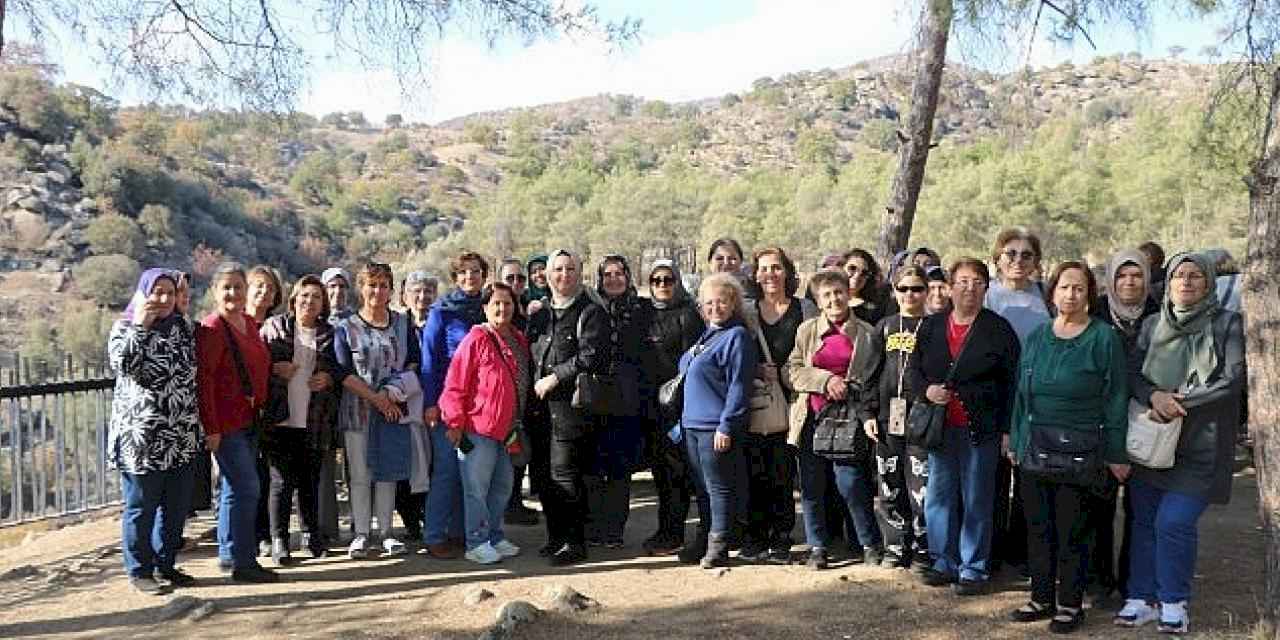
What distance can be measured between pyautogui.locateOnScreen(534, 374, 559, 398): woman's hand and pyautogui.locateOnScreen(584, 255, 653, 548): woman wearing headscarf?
0.31 metres

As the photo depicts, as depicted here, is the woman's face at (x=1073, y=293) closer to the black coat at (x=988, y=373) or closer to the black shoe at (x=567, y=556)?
the black coat at (x=988, y=373)

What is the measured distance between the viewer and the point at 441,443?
20.0 feet

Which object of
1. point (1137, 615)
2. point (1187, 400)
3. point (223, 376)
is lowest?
point (1137, 615)

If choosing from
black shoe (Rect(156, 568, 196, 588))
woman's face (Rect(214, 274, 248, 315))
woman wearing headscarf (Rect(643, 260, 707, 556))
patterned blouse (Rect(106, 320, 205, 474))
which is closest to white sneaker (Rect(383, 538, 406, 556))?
black shoe (Rect(156, 568, 196, 588))

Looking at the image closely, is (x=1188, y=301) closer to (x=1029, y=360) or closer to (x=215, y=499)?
(x=1029, y=360)

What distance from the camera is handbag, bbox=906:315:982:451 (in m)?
5.10

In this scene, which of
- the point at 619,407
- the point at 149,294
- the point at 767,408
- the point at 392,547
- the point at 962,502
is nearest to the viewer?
the point at 149,294

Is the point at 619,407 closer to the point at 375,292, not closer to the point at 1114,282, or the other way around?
the point at 375,292

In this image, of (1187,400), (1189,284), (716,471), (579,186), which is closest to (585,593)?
(716,471)

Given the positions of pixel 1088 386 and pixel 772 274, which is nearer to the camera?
pixel 1088 386

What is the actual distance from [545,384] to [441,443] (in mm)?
773

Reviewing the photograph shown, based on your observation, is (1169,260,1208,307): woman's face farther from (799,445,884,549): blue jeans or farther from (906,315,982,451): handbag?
(799,445,884,549): blue jeans

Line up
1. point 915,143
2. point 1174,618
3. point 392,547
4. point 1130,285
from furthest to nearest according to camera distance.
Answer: point 915,143, point 392,547, point 1130,285, point 1174,618

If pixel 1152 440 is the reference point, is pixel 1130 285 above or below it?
above
